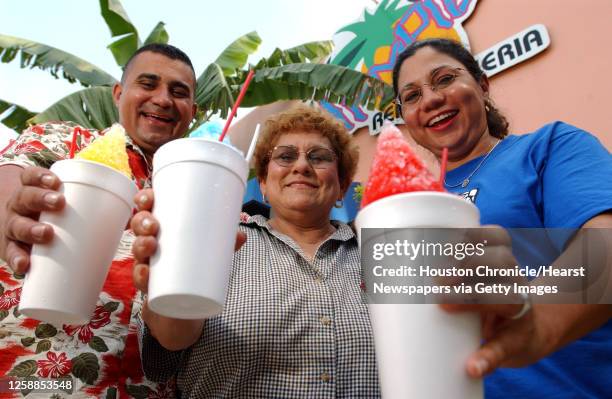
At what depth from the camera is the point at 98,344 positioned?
1546 millimetres

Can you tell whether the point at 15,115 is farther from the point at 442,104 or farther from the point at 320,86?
the point at 442,104

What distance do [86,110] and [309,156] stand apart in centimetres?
470

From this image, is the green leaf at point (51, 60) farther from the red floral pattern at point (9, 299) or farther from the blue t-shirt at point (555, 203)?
the blue t-shirt at point (555, 203)

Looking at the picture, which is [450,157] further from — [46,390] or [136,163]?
[46,390]

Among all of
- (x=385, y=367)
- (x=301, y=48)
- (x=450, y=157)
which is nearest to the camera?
(x=385, y=367)

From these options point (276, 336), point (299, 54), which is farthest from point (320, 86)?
point (276, 336)

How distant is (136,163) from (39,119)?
4351 mm

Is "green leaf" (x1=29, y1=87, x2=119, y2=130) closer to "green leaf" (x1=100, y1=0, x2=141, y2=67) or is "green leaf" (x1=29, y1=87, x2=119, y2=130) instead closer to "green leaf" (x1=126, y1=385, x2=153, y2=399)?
"green leaf" (x1=100, y1=0, x2=141, y2=67)

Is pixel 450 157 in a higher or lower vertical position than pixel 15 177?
higher

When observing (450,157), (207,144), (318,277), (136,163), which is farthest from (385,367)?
(136,163)

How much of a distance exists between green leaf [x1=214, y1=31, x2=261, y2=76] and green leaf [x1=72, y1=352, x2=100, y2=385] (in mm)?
5781

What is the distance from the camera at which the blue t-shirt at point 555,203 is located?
1.11 meters

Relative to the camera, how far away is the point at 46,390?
1447 millimetres

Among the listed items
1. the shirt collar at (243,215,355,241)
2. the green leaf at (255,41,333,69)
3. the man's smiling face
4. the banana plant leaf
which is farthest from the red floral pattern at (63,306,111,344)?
the green leaf at (255,41,333,69)
